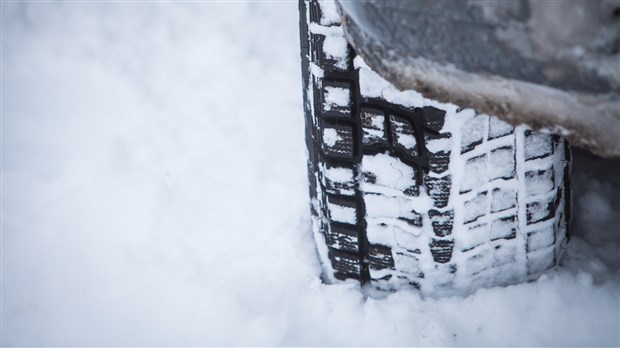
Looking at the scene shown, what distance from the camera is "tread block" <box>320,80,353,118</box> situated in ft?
2.81

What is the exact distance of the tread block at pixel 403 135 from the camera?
2.73 feet

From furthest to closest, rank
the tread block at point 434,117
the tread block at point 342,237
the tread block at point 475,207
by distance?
the tread block at point 342,237
the tread block at point 475,207
the tread block at point 434,117

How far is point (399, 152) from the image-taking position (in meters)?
0.88

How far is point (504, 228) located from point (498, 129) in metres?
0.19

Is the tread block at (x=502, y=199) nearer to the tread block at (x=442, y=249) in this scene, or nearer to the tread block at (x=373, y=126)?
the tread block at (x=442, y=249)

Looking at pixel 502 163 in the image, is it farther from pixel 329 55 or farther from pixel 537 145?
pixel 329 55

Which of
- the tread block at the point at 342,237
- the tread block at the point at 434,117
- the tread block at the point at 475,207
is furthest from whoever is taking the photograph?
the tread block at the point at 342,237

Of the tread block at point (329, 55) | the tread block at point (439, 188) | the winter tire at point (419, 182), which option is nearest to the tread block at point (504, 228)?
the winter tire at point (419, 182)

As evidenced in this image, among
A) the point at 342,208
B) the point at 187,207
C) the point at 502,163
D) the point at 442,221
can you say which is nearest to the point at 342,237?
the point at 342,208

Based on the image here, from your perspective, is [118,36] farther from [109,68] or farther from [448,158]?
[448,158]

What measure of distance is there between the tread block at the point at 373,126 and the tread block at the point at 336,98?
0.03 metres

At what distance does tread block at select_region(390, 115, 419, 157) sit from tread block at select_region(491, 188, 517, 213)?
0.14 m

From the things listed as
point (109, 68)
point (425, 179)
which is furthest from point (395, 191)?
point (109, 68)

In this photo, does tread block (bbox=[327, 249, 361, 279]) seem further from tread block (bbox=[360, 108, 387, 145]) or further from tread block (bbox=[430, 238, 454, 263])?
tread block (bbox=[360, 108, 387, 145])
